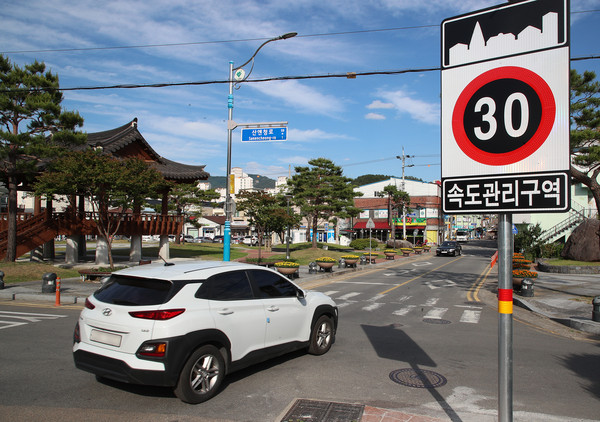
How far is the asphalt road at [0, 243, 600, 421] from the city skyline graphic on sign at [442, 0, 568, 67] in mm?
3888

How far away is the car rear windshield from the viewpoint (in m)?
5.25

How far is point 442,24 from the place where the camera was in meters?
3.31

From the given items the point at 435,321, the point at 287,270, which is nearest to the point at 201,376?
the point at 435,321

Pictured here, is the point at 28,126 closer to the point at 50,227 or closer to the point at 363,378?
the point at 50,227

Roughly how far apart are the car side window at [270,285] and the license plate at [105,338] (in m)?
1.99

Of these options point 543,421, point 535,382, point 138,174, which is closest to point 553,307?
point 535,382

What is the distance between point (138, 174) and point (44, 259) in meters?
10.9

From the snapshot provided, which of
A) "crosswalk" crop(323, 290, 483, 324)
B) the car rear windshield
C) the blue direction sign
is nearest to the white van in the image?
"crosswalk" crop(323, 290, 483, 324)

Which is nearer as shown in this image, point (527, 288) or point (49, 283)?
point (49, 283)

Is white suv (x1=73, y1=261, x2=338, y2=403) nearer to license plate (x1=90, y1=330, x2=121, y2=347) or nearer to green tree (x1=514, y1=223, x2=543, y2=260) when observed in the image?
license plate (x1=90, y1=330, x2=121, y2=347)

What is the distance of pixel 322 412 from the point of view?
16.2 ft

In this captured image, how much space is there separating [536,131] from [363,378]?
4.59 m

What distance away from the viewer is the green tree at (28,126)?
20.2 m

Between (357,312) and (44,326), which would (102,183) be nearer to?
(44,326)
